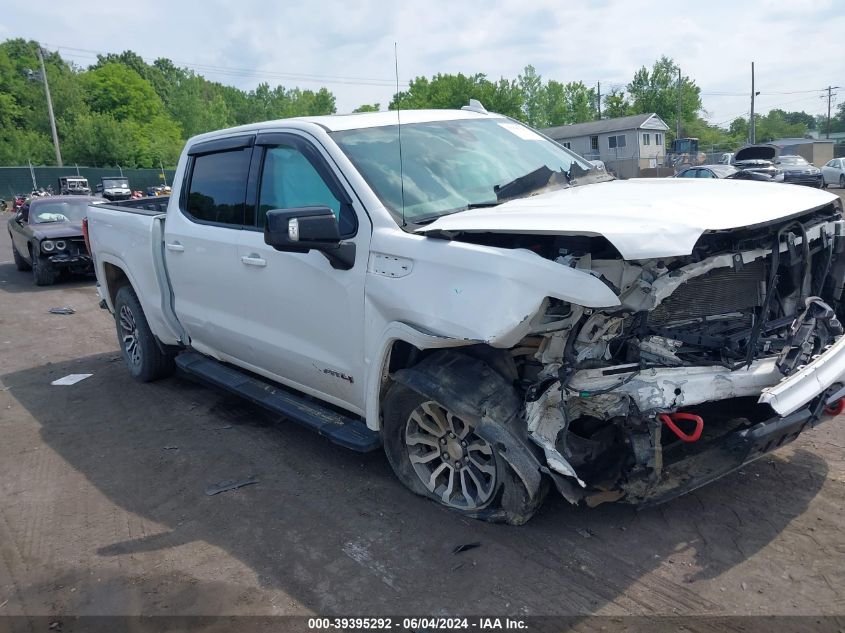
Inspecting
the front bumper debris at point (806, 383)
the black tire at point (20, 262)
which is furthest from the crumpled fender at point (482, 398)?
the black tire at point (20, 262)

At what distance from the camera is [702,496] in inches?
141

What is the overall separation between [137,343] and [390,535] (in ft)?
12.7

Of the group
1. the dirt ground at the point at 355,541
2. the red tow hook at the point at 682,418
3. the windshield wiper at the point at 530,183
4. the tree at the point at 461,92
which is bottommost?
the dirt ground at the point at 355,541

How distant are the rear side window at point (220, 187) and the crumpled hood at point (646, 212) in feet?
5.73

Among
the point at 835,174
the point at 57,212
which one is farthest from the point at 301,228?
the point at 835,174

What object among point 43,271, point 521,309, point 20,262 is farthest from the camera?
point 20,262

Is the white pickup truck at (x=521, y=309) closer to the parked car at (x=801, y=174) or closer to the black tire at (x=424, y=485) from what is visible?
the black tire at (x=424, y=485)

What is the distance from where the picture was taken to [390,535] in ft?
11.3

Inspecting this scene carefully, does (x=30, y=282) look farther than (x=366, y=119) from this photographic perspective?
Yes

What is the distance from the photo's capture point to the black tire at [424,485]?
3186 millimetres

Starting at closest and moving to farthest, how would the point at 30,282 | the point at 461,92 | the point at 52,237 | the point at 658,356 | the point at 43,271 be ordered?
1. the point at 658,356
2. the point at 52,237
3. the point at 43,271
4. the point at 30,282
5. the point at 461,92

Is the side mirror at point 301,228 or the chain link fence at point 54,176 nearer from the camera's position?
the side mirror at point 301,228

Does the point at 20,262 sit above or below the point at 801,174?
below

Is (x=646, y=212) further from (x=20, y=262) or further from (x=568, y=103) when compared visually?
(x=568, y=103)
